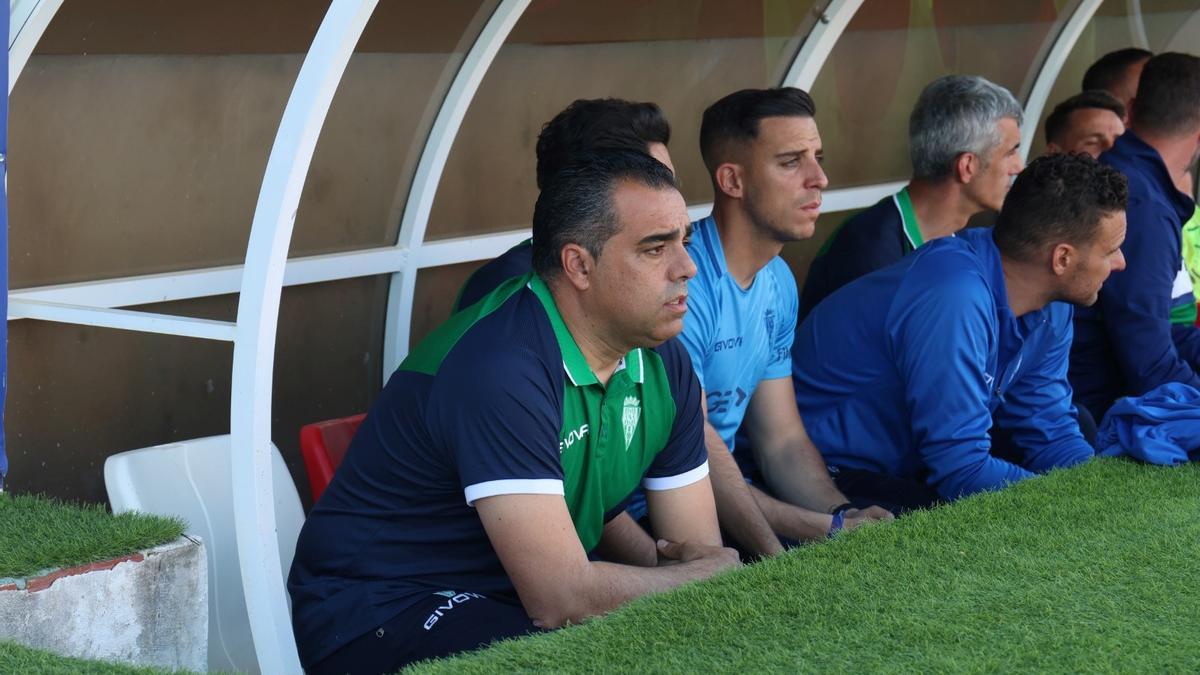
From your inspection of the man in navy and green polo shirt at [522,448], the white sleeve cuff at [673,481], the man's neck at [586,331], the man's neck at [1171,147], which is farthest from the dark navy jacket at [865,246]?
the man's neck at [586,331]

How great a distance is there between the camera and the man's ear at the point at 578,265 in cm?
293

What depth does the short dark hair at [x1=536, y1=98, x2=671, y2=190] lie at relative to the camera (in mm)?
3850

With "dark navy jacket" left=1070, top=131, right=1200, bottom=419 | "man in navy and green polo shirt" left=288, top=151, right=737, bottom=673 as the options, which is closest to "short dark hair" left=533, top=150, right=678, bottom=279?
"man in navy and green polo shirt" left=288, top=151, right=737, bottom=673

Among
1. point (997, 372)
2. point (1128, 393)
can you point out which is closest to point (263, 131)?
point (997, 372)

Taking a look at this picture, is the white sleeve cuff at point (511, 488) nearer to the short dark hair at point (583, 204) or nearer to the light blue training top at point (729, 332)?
the short dark hair at point (583, 204)

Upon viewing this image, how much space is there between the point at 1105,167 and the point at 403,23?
216cm

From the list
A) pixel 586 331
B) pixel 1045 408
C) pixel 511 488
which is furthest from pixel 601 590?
pixel 1045 408

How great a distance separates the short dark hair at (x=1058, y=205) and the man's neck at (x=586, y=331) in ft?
4.93

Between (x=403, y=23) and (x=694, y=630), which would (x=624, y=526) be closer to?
(x=694, y=630)

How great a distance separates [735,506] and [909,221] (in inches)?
68.3

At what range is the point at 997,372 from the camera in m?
4.02

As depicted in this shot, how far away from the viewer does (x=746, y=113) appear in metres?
4.24

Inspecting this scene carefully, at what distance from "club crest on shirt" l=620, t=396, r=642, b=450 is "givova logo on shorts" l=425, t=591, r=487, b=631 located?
1.54ft

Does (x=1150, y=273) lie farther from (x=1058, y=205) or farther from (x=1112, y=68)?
(x=1112, y=68)
